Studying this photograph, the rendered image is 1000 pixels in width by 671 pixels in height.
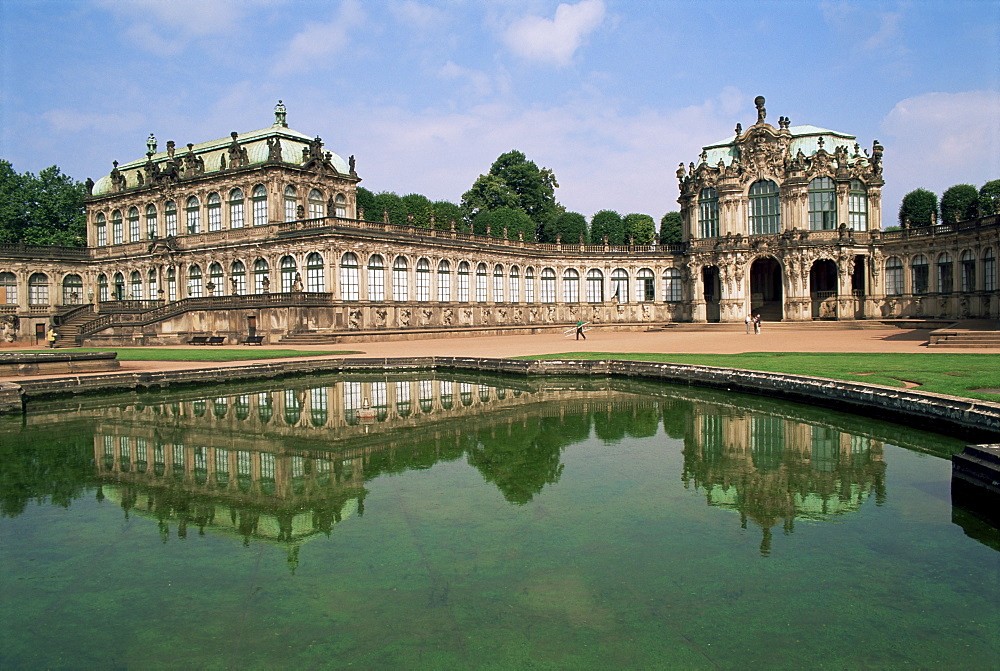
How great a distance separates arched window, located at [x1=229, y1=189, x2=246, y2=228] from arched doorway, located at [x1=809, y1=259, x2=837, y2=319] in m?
41.6

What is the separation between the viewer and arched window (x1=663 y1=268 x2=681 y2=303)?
61156mm

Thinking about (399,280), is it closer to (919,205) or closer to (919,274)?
(919,274)

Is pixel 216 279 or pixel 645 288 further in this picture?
pixel 645 288

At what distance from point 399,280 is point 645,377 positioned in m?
28.3

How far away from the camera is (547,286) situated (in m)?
59.7

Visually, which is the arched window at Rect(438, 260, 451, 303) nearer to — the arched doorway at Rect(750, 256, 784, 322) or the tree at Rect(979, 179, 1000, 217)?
the arched doorway at Rect(750, 256, 784, 322)

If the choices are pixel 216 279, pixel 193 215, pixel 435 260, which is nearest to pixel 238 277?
pixel 216 279

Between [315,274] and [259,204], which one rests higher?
[259,204]

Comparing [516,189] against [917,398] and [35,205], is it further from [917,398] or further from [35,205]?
[917,398]

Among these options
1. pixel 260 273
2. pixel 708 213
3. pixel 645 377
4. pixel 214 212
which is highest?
pixel 214 212

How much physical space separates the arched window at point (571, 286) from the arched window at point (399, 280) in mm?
16665

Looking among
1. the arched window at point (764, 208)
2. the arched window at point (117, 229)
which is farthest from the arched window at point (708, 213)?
the arched window at point (117, 229)

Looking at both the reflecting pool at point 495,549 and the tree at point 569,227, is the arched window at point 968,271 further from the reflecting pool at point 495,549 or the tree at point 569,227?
the reflecting pool at point 495,549

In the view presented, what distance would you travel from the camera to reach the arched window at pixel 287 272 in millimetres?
46875
